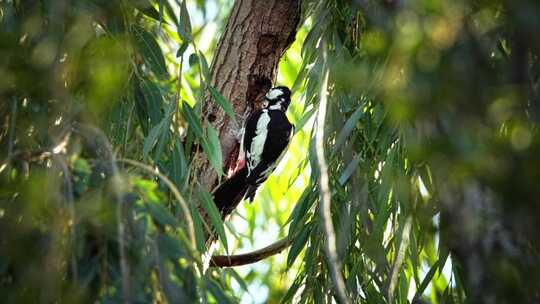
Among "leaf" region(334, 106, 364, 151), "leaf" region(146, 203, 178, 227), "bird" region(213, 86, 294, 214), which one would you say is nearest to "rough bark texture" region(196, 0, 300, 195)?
"bird" region(213, 86, 294, 214)

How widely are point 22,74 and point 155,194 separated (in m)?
0.45

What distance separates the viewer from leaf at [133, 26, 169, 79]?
296 centimetres

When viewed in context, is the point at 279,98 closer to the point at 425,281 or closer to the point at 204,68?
the point at 204,68

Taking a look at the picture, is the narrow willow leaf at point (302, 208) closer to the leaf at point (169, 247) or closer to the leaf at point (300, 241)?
the leaf at point (300, 241)

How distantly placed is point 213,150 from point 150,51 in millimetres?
374

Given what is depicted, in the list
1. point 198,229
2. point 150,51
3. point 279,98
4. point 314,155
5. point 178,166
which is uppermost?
point 279,98

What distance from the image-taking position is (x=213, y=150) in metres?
2.97

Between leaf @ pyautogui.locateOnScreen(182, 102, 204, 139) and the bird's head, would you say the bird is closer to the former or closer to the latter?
the bird's head

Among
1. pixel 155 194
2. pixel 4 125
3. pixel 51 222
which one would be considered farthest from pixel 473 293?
pixel 4 125

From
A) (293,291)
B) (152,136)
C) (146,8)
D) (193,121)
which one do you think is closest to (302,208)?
(293,291)

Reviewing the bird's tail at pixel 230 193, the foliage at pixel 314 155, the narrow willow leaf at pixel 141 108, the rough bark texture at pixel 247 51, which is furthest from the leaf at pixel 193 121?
the bird's tail at pixel 230 193

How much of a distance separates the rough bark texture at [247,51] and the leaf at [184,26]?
1.48 ft

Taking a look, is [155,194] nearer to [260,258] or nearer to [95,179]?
[95,179]

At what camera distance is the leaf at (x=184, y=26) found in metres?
2.88
